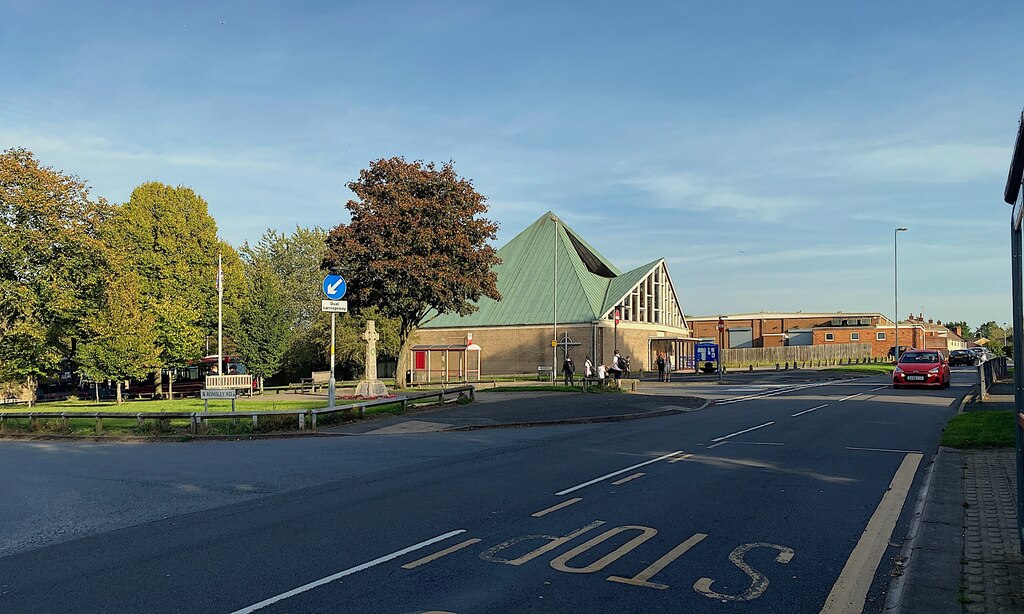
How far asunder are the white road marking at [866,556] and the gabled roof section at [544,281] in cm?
4882

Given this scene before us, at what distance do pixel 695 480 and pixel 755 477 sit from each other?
0.90 m

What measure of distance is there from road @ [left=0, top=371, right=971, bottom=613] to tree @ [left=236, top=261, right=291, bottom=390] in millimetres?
38711

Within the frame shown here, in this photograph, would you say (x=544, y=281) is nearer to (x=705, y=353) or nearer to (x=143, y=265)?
(x=705, y=353)

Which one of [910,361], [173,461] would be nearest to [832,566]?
[173,461]

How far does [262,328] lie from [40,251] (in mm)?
21490

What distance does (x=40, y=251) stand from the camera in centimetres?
Result: 3262

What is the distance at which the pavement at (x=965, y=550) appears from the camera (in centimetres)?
531

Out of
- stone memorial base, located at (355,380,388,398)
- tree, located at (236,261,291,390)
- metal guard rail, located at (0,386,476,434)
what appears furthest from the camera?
tree, located at (236,261,291,390)

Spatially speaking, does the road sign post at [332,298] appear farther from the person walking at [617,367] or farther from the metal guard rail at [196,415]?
the person walking at [617,367]

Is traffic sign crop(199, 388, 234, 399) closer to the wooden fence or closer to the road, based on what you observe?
the road

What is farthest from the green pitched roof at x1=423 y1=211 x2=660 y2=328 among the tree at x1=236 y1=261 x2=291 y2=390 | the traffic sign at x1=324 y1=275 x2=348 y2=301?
the traffic sign at x1=324 y1=275 x2=348 y2=301

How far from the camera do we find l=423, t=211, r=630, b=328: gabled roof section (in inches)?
2409

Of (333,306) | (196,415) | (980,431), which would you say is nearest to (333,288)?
(333,306)

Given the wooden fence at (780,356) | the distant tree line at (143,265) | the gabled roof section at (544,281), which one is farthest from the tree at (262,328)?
the wooden fence at (780,356)
